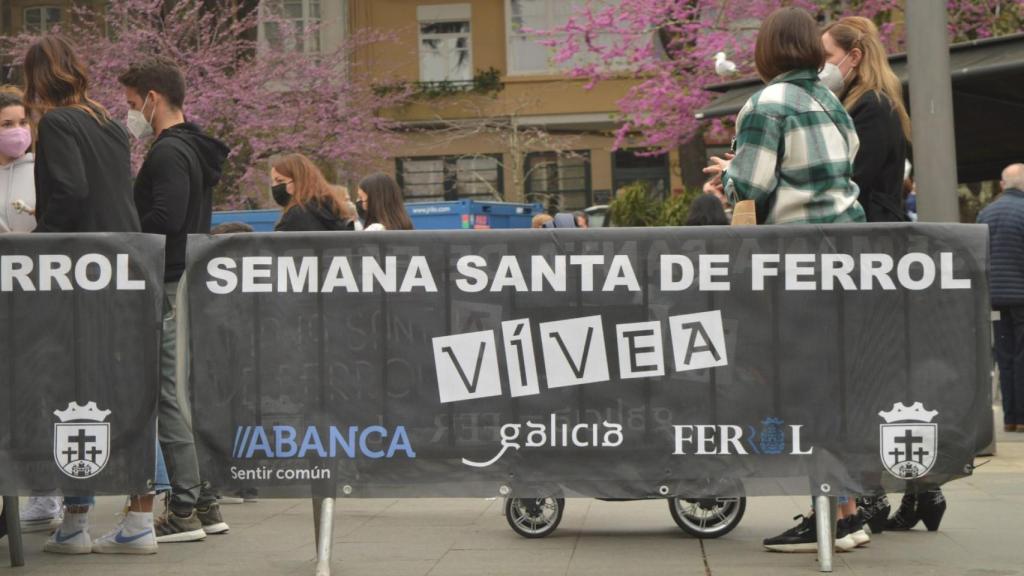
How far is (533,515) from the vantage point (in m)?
6.79

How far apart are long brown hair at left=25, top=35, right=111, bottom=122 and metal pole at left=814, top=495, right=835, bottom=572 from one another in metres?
3.39

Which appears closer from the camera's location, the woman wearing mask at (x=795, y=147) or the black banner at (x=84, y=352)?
the black banner at (x=84, y=352)

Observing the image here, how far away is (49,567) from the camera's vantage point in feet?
20.1

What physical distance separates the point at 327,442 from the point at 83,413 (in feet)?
2.96

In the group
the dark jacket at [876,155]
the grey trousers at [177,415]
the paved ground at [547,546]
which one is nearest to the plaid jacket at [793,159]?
the dark jacket at [876,155]

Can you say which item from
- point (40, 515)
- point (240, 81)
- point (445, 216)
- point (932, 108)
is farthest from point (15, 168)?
point (240, 81)

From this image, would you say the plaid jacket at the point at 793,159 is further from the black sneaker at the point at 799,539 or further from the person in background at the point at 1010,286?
the person in background at the point at 1010,286

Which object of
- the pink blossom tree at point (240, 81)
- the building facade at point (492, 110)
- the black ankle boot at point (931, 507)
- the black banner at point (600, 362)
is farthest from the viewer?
the building facade at point (492, 110)

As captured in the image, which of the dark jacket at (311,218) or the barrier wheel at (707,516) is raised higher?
the dark jacket at (311,218)

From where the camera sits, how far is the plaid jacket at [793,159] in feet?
19.6

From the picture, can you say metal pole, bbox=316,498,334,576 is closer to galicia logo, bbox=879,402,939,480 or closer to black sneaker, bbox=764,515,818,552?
black sneaker, bbox=764,515,818,552

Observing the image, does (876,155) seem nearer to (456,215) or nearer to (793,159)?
(793,159)

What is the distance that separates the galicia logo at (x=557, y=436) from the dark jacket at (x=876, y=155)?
1.86 meters

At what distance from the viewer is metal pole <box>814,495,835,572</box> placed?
552cm
